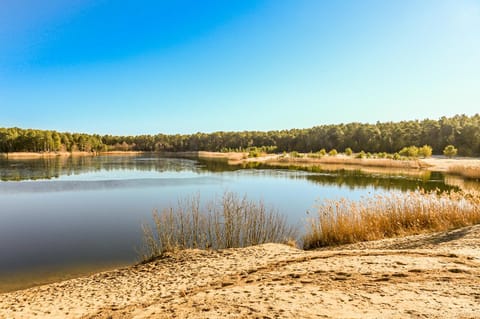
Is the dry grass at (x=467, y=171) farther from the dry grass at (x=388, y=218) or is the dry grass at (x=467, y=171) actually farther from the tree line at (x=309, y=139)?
the tree line at (x=309, y=139)

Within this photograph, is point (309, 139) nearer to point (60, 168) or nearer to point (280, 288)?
point (60, 168)

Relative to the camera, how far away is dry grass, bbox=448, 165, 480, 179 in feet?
84.8

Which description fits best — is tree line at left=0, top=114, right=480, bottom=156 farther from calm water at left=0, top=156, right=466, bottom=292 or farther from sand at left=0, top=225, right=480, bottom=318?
sand at left=0, top=225, right=480, bottom=318

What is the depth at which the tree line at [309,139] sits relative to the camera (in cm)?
5685

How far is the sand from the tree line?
187 ft

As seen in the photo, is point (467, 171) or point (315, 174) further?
point (315, 174)

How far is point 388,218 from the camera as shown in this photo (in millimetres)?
8977

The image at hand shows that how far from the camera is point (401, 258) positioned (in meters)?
5.30

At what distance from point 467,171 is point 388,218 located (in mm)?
23504

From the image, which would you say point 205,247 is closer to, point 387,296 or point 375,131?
point 387,296

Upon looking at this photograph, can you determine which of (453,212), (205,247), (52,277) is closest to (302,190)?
(453,212)

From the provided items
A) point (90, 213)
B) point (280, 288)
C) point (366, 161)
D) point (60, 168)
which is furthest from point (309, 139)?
point (280, 288)

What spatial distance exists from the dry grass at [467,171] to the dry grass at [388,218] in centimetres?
2050

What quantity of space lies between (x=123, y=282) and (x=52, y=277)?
95.2 inches
